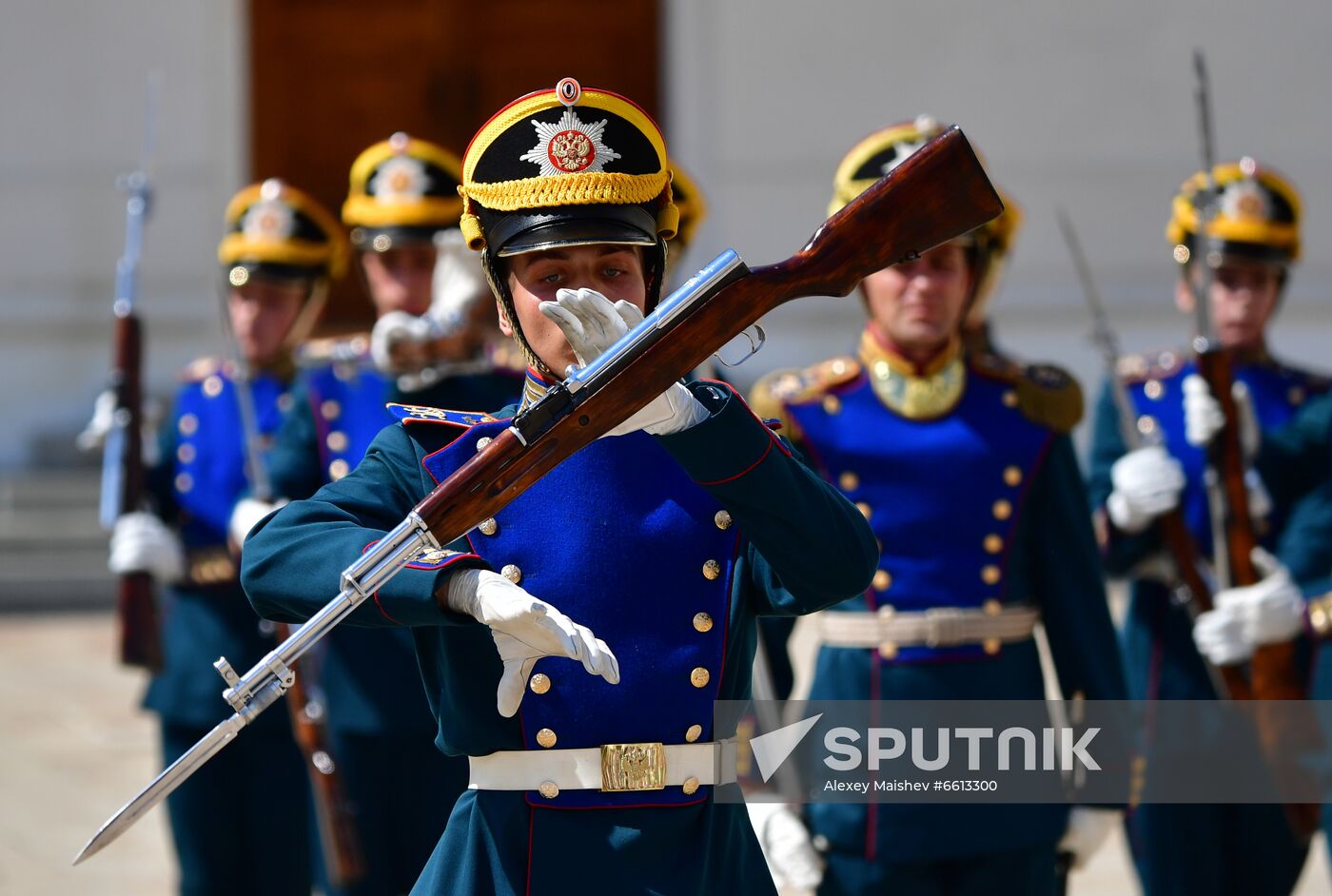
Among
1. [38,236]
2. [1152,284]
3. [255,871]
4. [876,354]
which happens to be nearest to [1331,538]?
[876,354]

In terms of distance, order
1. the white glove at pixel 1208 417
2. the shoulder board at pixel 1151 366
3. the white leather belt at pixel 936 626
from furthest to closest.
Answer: the shoulder board at pixel 1151 366 < the white glove at pixel 1208 417 < the white leather belt at pixel 936 626

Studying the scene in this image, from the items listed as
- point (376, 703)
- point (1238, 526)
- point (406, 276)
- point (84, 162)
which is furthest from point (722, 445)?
point (84, 162)

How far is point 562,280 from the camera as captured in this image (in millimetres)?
2736

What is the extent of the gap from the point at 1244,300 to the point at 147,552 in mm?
3125

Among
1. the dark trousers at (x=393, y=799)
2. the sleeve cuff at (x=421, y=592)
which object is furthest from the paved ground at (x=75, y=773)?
the sleeve cuff at (x=421, y=592)

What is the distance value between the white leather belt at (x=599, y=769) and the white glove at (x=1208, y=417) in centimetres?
279

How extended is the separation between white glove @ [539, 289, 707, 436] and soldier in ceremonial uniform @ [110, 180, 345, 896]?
3.00 meters

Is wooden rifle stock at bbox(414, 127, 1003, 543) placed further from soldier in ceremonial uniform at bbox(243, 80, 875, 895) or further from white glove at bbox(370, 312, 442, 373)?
white glove at bbox(370, 312, 442, 373)

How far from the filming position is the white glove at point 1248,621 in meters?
4.98

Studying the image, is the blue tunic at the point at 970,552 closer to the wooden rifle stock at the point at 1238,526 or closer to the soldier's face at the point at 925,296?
the soldier's face at the point at 925,296

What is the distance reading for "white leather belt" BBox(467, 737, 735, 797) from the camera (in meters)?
2.72

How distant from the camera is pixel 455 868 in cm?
276

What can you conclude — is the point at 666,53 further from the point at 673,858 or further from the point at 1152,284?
the point at 673,858

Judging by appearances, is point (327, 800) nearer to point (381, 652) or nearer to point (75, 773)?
point (381, 652)
